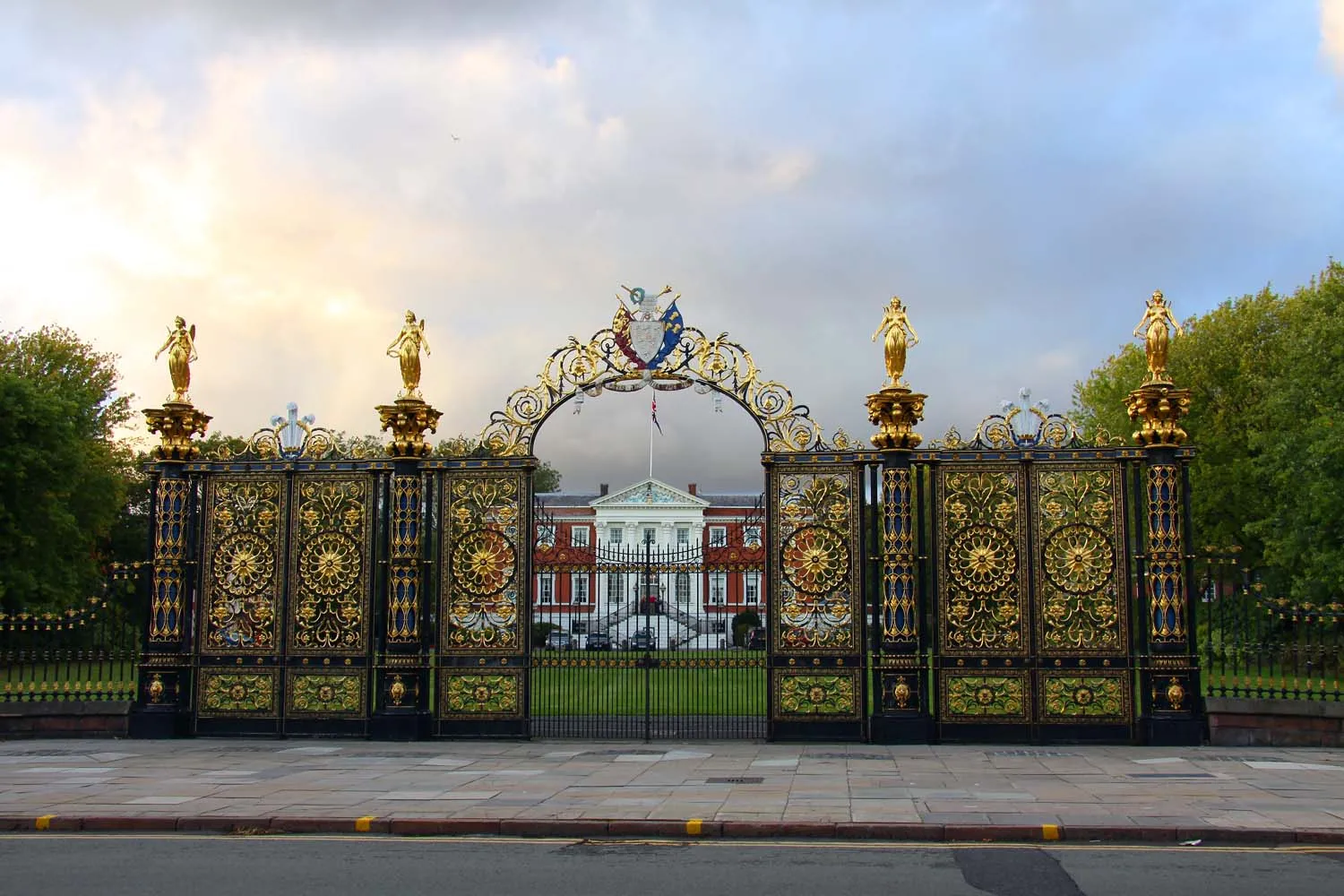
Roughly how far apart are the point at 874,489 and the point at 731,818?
6.42 m

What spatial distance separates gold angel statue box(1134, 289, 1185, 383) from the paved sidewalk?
5.00 metres

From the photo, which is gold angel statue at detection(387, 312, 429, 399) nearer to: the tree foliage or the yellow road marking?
the yellow road marking

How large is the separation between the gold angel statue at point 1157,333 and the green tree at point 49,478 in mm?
29502

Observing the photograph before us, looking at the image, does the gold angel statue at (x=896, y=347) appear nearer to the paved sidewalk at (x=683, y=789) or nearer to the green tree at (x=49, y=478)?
the paved sidewalk at (x=683, y=789)

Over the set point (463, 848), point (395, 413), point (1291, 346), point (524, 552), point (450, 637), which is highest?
point (1291, 346)

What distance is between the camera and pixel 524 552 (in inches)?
650

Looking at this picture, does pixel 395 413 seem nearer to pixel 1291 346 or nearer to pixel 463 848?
pixel 463 848

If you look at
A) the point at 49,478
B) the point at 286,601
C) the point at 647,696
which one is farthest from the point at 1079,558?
the point at 49,478

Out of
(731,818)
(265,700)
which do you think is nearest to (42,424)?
(265,700)

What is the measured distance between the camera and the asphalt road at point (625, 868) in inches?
327

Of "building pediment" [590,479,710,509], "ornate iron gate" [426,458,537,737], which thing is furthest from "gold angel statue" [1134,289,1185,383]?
"building pediment" [590,479,710,509]

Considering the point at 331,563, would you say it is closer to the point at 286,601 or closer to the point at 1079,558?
the point at 286,601

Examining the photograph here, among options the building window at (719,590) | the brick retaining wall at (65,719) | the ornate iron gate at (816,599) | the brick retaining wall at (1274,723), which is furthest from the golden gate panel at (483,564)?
the brick retaining wall at (1274,723)

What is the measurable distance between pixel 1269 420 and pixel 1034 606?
74.0ft
